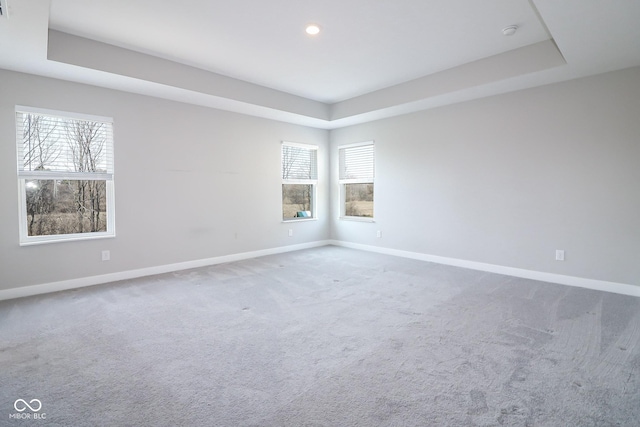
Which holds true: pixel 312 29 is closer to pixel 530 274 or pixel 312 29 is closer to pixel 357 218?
pixel 357 218

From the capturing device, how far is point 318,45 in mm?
3553

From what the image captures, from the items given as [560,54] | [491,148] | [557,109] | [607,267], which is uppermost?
[560,54]

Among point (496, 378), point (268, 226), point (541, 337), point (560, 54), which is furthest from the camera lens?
point (268, 226)

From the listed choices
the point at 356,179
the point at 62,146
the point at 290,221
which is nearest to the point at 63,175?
the point at 62,146

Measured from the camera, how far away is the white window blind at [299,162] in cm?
609

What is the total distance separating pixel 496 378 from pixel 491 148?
3421 mm

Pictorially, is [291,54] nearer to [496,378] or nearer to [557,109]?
[557,109]

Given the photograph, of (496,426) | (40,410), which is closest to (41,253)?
(40,410)

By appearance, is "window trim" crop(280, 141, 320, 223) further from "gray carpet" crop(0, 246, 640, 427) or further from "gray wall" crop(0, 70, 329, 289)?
"gray carpet" crop(0, 246, 640, 427)

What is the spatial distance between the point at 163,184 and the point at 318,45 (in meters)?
2.78

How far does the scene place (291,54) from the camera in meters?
3.79

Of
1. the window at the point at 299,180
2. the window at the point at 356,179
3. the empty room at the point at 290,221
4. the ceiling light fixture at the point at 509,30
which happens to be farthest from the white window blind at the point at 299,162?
the ceiling light fixture at the point at 509,30

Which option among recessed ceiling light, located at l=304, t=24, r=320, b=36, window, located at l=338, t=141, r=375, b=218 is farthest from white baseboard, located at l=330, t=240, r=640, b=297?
recessed ceiling light, located at l=304, t=24, r=320, b=36

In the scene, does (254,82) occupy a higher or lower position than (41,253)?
higher
